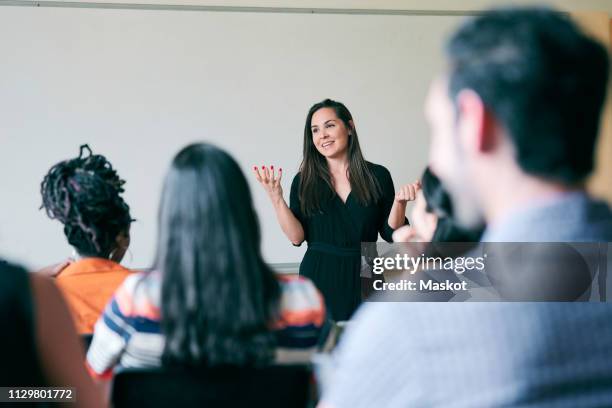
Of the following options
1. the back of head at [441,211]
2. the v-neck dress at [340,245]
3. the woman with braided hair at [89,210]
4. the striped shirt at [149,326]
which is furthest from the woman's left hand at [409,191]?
the striped shirt at [149,326]

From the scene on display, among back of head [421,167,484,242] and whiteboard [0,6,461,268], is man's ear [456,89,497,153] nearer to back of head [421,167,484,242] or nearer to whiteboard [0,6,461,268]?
back of head [421,167,484,242]

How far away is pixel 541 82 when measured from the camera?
0.56 metres

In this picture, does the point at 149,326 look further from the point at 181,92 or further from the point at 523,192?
the point at 181,92

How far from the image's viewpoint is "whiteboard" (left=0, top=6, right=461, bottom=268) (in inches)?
152

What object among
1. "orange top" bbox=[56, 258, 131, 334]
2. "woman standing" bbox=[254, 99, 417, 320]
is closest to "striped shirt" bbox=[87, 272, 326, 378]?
"orange top" bbox=[56, 258, 131, 334]

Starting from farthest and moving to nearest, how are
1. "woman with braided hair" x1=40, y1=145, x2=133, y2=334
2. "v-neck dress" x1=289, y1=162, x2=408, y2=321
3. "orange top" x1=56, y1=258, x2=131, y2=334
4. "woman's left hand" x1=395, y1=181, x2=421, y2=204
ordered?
"v-neck dress" x1=289, y1=162, x2=408, y2=321 < "woman's left hand" x1=395, y1=181, x2=421, y2=204 < "woman with braided hair" x1=40, y1=145, x2=133, y2=334 < "orange top" x1=56, y1=258, x2=131, y2=334

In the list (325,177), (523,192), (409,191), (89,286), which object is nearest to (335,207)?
(325,177)

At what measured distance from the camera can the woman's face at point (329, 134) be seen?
3057 mm

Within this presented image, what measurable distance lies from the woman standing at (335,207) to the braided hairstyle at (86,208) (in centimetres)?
103

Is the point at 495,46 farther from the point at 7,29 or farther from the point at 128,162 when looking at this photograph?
the point at 7,29

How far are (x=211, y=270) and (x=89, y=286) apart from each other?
0.65 m

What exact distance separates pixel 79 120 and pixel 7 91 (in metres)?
0.44

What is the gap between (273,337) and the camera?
1.28 m

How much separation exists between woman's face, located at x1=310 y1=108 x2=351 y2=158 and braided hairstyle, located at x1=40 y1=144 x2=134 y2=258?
128cm
